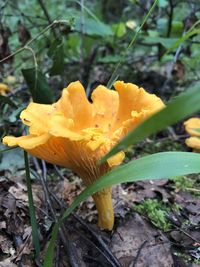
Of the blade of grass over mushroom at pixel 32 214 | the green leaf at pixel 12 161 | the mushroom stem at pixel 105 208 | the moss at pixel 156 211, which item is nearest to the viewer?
the blade of grass over mushroom at pixel 32 214

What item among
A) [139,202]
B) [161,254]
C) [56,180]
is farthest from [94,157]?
[56,180]

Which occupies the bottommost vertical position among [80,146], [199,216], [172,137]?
[172,137]

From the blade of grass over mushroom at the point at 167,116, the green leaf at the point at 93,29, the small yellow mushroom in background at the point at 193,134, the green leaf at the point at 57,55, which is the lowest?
the small yellow mushroom in background at the point at 193,134

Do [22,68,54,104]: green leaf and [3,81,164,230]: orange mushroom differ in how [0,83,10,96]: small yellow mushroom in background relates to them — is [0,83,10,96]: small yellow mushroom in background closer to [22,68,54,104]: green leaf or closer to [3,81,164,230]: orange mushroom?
[22,68,54,104]: green leaf

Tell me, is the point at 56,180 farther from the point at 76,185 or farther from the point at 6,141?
the point at 6,141

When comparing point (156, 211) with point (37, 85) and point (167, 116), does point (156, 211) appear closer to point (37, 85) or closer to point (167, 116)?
point (37, 85)

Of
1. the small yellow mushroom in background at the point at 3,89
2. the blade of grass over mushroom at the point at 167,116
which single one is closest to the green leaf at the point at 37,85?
the small yellow mushroom in background at the point at 3,89

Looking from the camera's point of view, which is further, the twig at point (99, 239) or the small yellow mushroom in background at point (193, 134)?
the small yellow mushroom in background at point (193, 134)

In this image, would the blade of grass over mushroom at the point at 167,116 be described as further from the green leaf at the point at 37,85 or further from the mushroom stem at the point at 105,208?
the green leaf at the point at 37,85

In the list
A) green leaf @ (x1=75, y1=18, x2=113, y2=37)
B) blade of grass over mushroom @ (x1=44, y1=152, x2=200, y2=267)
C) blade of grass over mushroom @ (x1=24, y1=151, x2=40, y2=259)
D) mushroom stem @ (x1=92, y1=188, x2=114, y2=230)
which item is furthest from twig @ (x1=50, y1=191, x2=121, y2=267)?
green leaf @ (x1=75, y1=18, x2=113, y2=37)
